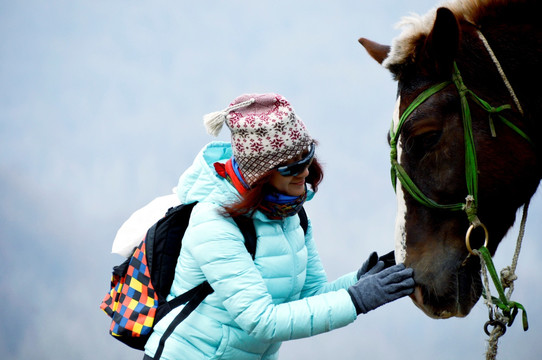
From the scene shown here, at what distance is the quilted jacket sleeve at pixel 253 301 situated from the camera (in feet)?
6.50

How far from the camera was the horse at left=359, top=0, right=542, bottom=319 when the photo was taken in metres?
2.00

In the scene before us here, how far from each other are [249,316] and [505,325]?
2.50 ft

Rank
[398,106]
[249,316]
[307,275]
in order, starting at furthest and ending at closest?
[307,275] < [398,106] < [249,316]

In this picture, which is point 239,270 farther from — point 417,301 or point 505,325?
point 505,325

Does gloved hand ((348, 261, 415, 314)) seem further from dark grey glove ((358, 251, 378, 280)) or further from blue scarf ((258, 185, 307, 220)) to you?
blue scarf ((258, 185, 307, 220))

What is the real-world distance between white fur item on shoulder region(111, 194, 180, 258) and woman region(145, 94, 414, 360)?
0.25 metres

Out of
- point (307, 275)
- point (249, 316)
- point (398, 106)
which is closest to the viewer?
point (249, 316)

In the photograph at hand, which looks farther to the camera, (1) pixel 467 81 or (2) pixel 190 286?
(2) pixel 190 286

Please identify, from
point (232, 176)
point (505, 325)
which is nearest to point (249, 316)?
point (232, 176)

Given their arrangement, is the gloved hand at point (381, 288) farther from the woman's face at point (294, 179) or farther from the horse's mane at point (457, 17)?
the horse's mane at point (457, 17)

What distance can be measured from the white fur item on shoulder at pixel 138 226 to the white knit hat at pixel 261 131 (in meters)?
0.46

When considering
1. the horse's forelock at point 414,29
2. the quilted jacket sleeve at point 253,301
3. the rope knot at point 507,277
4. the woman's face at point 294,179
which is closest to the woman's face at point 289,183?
the woman's face at point 294,179

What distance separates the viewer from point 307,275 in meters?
2.50

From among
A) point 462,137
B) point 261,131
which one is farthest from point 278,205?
point 462,137
